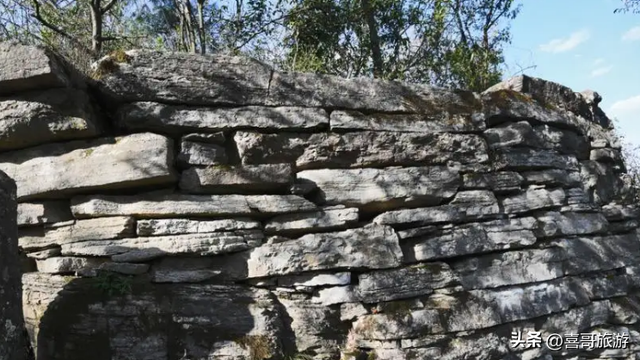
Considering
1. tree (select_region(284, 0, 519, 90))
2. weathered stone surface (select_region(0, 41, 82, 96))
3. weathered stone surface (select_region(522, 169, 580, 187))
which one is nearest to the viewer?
weathered stone surface (select_region(0, 41, 82, 96))

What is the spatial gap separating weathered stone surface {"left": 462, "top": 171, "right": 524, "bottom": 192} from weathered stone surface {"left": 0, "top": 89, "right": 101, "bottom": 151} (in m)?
3.63

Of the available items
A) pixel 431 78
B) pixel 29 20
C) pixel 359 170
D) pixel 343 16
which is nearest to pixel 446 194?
pixel 359 170

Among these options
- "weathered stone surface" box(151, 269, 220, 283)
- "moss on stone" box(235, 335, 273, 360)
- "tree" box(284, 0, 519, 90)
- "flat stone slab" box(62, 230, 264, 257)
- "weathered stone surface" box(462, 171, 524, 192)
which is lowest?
"moss on stone" box(235, 335, 273, 360)

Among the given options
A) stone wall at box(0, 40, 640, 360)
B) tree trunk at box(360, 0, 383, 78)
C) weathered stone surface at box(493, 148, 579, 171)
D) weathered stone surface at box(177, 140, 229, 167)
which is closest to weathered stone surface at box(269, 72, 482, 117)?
stone wall at box(0, 40, 640, 360)

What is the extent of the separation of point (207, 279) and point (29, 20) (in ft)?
26.5

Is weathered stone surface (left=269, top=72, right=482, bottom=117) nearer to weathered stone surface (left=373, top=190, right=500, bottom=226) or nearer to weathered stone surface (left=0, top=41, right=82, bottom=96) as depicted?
weathered stone surface (left=373, top=190, right=500, bottom=226)

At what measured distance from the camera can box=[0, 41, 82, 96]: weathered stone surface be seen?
414 centimetres

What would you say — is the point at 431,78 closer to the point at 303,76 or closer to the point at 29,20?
the point at 303,76

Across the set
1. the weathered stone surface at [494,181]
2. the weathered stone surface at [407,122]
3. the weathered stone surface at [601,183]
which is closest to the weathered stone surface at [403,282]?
the weathered stone surface at [494,181]

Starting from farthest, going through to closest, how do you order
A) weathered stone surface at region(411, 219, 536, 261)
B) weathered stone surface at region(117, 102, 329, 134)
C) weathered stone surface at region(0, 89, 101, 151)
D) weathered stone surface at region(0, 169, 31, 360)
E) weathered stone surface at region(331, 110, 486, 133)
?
weathered stone surface at region(331, 110, 486, 133), weathered stone surface at region(411, 219, 536, 261), weathered stone surface at region(117, 102, 329, 134), weathered stone surface at region(0, 89, 101, 151), weathered stone surface at region(0, 169, 31, 360)

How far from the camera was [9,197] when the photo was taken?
3.46m

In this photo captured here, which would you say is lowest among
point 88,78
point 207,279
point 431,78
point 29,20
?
point 207,279

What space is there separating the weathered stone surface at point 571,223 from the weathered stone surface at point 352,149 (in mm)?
1079

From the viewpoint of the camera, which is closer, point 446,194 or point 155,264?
point 155,264
